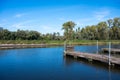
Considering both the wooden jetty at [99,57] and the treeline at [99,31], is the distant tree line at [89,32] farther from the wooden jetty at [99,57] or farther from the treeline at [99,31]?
the wooden jetty at [99,57]

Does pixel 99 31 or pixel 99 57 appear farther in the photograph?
pixel 99 31

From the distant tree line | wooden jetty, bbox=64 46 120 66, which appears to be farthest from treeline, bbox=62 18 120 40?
wooden jetty, bbox=64 46 120 66

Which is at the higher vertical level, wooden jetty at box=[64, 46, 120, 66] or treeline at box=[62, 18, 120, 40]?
treeline at box=[62, 18, 120, 40]

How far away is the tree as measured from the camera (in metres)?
63.1

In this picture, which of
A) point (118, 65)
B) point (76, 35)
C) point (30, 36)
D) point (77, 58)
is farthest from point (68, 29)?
point (118, 65)

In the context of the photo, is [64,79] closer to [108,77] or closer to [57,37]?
[108,77]

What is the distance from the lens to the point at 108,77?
1088cm

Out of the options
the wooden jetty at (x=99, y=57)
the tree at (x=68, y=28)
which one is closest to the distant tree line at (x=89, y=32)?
the tree at (x=68, y=28)

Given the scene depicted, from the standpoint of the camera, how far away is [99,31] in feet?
205

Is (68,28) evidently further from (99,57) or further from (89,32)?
(99,57)

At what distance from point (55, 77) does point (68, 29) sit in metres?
53.9

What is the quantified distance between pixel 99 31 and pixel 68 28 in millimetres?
13208

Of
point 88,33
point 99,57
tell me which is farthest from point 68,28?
point 99,57

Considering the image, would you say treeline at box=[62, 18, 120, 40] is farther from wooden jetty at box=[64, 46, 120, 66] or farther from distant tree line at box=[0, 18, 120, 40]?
wooden jetty at box=[64, 46, 120, 66]
